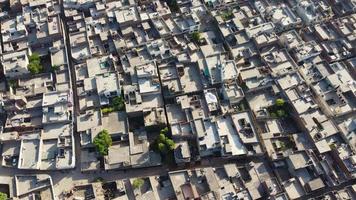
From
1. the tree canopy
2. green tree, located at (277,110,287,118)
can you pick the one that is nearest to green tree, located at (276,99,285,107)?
green tree, located at (277,110,287,118)

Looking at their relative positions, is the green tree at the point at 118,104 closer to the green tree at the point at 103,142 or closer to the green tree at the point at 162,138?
the green tree at the point at 103,142

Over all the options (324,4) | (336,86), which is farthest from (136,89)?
(324,4)

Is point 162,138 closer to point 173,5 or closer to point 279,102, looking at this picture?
point 279,102

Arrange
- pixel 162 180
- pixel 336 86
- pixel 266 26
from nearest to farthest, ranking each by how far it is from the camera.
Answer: pixel 162 180 → pixel 336 86 → pixel 266 26

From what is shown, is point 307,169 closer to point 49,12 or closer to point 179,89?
point 179,89

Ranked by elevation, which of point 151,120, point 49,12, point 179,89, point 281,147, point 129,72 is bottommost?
point 281,147

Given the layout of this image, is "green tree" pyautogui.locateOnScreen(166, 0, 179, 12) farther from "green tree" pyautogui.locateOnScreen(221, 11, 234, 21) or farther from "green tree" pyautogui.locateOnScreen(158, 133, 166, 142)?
"green tree" pyautogui.locateOnScreen(158, 133, 166, 142)

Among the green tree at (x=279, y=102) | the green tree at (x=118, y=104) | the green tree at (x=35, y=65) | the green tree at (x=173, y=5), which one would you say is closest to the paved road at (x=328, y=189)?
the green tree at (x=279, y=102)
